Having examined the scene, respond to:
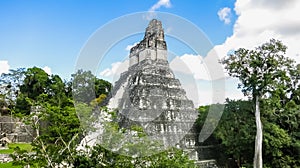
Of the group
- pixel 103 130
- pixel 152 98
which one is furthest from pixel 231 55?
pixel 103 130

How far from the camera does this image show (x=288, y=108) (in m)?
14.4

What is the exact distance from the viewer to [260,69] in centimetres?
1434

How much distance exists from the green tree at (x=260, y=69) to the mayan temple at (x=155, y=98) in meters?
3.86

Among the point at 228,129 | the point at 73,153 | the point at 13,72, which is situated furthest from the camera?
the point at 13,72

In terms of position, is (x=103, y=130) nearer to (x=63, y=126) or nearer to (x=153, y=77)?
(x=63, y=126)

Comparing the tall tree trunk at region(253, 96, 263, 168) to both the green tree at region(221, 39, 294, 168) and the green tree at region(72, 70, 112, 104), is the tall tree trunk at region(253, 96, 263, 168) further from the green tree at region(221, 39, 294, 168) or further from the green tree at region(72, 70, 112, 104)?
the green tree at region(72, 70, 112, 104)

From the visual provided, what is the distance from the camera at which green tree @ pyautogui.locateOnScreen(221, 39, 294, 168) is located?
45.7ft

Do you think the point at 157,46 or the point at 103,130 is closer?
the point at 103,130

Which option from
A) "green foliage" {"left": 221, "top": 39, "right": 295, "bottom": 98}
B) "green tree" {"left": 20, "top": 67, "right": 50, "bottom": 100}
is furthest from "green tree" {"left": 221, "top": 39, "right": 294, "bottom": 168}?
"green tree" {"left": 20, "top": 67, "right": 50, "bottom": 100}

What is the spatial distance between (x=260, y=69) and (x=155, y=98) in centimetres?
580

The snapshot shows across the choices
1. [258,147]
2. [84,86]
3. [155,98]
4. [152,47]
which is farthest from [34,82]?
[258,147]

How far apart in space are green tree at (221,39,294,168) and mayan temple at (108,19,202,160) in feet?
12.7

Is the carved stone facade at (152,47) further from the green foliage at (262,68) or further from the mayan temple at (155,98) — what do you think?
the green foliage at (262,68)

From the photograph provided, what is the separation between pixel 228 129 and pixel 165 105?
3.71 metres
